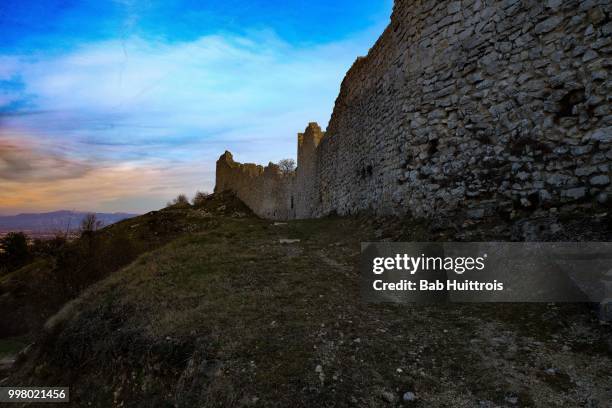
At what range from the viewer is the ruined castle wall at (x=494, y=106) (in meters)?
5.16

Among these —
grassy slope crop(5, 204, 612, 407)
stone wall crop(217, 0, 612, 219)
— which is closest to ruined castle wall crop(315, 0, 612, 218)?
stone wall crop(217, 0, 612, 219)

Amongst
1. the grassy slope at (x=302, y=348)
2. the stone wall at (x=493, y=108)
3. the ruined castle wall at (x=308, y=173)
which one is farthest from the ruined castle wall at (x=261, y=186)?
the grassy slope at (x=302, y=348)

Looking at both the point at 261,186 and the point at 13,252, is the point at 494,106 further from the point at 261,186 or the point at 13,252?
the point at 13,252

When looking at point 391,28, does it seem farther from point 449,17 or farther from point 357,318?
point 357,318

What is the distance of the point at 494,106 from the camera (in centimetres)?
645

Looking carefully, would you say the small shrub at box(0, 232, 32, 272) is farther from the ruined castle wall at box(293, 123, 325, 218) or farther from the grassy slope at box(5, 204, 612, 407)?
the grassy slope at box(5, 204, 612, 407)

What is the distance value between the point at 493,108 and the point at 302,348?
18.2ft

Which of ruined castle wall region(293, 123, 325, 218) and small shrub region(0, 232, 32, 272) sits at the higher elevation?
ruined castle wall region(293, 123, 325, 218)

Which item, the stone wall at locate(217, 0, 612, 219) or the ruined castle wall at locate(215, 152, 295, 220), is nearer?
the stone wall at locate(217, 0, 612, 219)

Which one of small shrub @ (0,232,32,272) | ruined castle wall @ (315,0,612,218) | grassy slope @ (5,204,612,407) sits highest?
ruined castle wall @ (315,0,612,218)

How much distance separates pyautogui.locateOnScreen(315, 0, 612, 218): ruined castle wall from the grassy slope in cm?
223

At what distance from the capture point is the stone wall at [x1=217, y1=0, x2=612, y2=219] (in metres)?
5.15

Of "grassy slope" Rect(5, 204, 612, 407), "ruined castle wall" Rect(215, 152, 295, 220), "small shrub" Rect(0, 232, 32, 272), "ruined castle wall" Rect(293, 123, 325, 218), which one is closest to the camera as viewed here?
"grassy slope" Rect(5, 204, 612, 407)

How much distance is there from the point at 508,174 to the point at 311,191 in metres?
15.3
